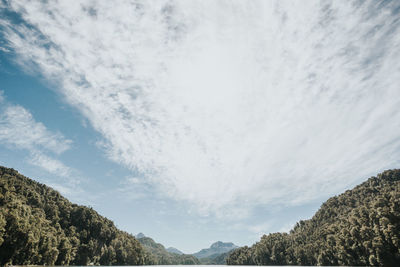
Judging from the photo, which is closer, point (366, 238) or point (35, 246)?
point (35, 246)

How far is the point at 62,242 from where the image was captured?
15538 centimetres

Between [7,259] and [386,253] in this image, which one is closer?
[7,259]

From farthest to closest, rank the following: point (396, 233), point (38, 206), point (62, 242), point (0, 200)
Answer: point (38, 206) → point (62, 242) → point (0, 200) → point (396, 233)

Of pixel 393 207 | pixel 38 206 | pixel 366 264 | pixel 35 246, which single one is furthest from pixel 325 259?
pixel 38 206

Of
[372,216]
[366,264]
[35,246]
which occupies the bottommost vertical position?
[366,264]

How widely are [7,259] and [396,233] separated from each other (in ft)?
541

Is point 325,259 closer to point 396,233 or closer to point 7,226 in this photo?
point 396,233

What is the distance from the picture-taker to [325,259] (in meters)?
162

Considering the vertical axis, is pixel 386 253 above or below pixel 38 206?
below

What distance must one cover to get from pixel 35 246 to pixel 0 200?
35128 mm

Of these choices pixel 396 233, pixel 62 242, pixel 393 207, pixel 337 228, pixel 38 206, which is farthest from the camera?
pixel 38 206

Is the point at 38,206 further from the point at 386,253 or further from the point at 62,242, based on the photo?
the point at 386,253

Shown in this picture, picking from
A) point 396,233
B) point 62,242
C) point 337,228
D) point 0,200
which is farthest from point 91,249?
point 396,233

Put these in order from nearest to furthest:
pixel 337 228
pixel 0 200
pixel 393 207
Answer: pixel 393 207 → pixel 0 200 → pixel 337 228
